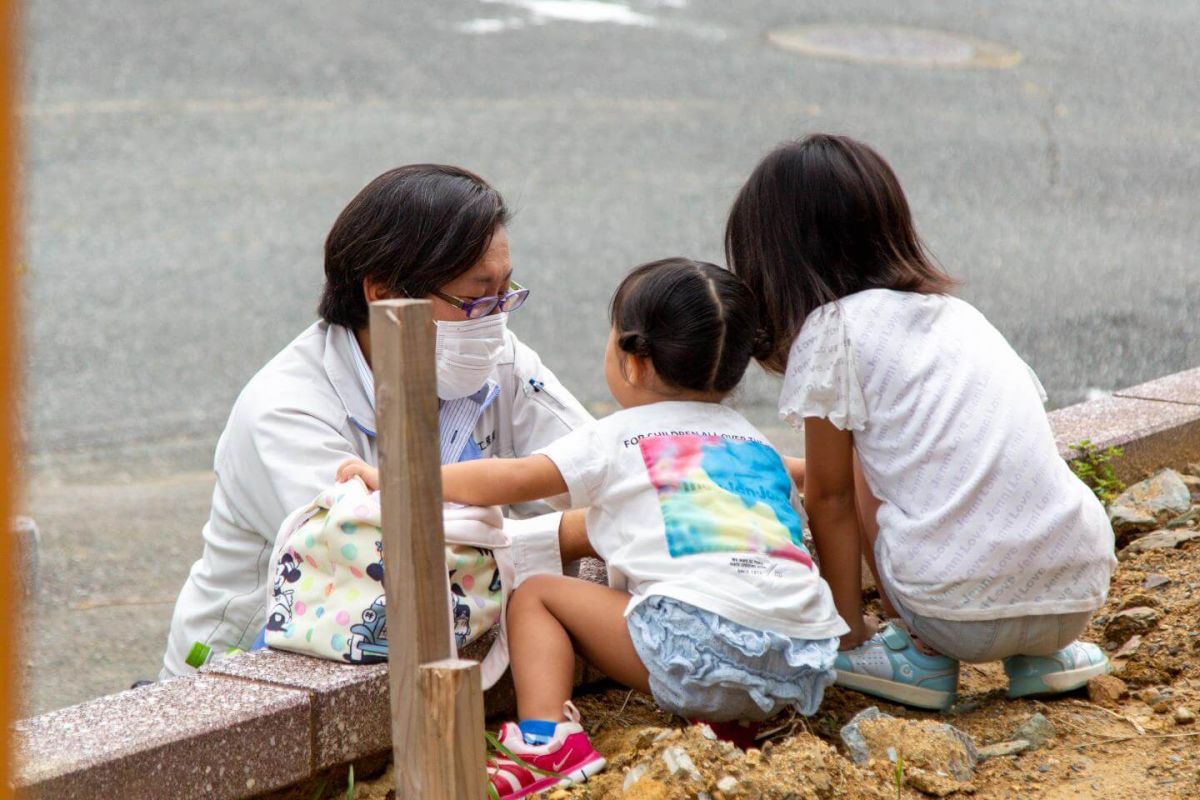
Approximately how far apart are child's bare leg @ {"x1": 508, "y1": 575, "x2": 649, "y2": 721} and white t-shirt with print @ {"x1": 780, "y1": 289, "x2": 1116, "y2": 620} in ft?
1.68

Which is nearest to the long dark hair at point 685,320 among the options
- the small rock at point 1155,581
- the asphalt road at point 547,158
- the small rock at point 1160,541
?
the small rock at point 1155,581

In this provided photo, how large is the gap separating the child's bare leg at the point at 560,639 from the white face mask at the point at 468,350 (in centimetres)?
44

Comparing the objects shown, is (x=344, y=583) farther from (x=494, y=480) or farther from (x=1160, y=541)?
(x=1160, y=541)

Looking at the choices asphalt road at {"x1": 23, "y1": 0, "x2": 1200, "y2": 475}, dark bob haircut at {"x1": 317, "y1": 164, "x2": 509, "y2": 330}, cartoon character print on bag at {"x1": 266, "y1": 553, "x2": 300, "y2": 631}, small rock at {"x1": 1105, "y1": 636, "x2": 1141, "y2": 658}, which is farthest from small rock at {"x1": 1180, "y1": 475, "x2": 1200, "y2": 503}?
cartoon character print on bag at {"x1": 266, "y1": 553, "x2": 300, "y2": 631}

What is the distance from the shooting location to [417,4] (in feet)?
47.1

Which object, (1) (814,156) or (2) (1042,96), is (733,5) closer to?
(2) (1042,96)

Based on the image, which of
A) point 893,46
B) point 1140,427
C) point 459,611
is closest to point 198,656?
point 459,611

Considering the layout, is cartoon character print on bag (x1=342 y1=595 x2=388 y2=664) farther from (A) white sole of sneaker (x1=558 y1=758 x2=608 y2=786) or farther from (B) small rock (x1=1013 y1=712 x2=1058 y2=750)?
(B) small rock (x1=1013 y1=712 x2=1058 y2=750)

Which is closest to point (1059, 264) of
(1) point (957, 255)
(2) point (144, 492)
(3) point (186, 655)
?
(1) point (957, 255)

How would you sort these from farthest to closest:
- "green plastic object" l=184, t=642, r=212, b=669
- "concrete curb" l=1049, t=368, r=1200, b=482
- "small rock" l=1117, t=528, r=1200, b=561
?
"concrete curb" l=1049, t=368, r=1200, b=482 < "small rock" l=1117, t=528, r=1200, b=561 < "green plastic object" l=184, t=642, r=212, b=669

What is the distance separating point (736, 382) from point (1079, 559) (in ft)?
2.24

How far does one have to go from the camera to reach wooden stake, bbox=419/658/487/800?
180 cm

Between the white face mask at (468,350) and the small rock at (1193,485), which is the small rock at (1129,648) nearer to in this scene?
the small rock at (1193,485)

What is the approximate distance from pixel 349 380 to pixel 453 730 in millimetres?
1143
